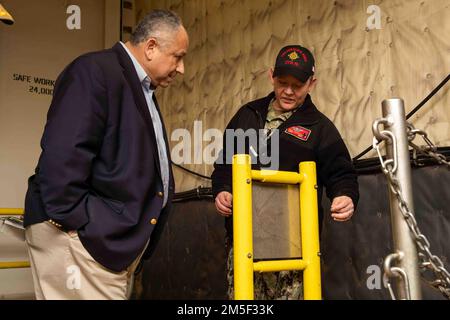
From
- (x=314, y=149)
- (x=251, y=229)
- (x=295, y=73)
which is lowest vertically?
(x=251, y=229)

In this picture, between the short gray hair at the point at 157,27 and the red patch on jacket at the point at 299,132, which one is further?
the red patch on jacket at the point at 299,132

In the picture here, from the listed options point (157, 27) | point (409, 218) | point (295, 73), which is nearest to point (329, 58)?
point (295, 73)

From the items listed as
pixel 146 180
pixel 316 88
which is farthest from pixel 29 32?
pixel 146 180

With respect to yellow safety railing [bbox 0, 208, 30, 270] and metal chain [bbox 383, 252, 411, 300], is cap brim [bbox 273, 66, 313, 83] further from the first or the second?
yellow safety railing [bbox 0, 208, 30, 270]

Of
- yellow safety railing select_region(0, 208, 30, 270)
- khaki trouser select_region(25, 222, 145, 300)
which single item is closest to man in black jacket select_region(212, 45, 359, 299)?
khaki trouser select_region(25, 222, 145, 300)

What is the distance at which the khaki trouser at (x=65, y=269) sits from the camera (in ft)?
5.24

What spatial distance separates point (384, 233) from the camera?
8.41 ft

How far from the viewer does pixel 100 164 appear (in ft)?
5.46

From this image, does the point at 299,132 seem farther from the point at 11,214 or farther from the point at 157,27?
the point at 11,214

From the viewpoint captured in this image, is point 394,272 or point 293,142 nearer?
point 394,272

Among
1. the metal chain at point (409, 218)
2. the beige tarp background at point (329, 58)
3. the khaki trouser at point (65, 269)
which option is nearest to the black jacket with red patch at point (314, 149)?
the beige tarp background at point (329, 58)

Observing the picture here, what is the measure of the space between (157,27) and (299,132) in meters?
0.81

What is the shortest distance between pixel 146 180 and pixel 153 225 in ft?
0.53

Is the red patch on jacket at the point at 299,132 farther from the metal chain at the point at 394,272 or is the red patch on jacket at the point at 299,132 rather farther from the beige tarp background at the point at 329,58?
the metal chain at the point at 394,272
